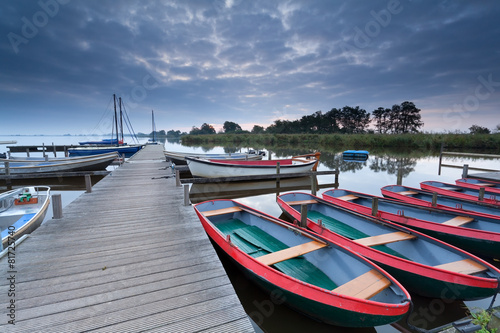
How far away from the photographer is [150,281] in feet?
9.77

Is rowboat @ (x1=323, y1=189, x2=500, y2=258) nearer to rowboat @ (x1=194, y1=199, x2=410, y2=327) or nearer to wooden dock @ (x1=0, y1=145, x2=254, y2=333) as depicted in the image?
rowboat @ (x1=194, y1=199, x2=410, y2=327)

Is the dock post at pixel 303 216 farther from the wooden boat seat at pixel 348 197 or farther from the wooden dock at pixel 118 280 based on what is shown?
the wooden boat seat at pixel 348 197

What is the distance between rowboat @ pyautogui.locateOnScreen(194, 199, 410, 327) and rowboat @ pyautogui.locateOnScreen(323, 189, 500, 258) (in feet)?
10.3

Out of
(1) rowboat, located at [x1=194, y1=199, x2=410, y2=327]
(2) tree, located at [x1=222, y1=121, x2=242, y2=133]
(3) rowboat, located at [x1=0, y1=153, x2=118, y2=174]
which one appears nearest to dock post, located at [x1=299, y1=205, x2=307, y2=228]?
(1) rowboat, located at [x1=194, y1=199, x2=410, y2=327]

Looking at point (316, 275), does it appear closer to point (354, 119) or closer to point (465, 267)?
point (465, 267)

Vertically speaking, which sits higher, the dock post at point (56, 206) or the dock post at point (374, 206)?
the dock post at point (56, 206)

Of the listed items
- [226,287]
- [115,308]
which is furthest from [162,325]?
[226,287]

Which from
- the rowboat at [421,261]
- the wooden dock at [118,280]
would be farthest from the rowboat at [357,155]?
the wooden dock at [118,280]

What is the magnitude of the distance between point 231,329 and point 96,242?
3034 millimetres

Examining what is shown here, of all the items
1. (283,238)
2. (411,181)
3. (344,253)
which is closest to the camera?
(344,253)

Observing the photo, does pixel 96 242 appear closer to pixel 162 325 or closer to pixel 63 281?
pixel 63 281

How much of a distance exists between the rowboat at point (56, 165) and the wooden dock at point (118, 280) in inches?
426

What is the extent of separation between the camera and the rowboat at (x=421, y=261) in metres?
3.41

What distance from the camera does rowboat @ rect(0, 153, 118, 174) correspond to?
40.7ft
